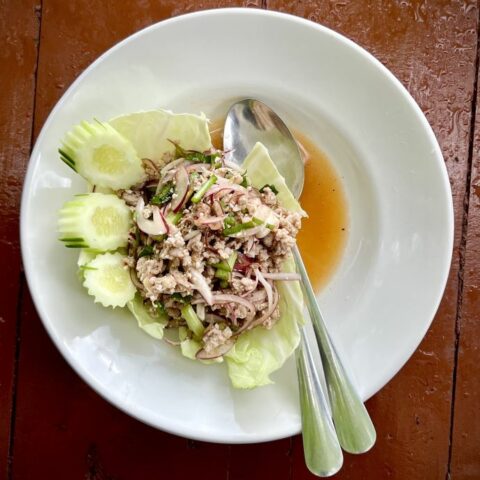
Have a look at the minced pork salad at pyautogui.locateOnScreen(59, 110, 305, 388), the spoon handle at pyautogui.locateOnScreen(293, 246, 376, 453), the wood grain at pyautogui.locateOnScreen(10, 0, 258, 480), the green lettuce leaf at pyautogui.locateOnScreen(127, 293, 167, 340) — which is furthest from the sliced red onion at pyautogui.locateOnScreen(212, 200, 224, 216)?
the wood grain at pyautogui.locateOnScreen(10, 0, 258, 480)

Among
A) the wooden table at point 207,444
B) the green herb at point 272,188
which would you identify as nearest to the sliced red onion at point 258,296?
the green herb at point 272,188

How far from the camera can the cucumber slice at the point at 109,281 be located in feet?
5.95

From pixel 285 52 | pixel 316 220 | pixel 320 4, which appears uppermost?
pixel 320 4

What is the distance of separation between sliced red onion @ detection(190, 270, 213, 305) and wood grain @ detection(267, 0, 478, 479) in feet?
2.62

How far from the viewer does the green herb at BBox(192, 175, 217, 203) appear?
6.03ft

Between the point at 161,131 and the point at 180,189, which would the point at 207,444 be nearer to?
the point at 180,189

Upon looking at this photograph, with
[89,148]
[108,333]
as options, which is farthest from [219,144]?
[108,333]

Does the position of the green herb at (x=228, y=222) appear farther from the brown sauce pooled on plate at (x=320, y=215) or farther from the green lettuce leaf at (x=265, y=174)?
the brown sauce pooled on plate at (x=320, y=215)

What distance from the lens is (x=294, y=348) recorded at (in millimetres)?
1906

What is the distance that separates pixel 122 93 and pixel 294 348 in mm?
1012

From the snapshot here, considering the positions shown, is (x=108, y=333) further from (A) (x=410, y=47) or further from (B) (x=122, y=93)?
(A) (x=410, y=47)

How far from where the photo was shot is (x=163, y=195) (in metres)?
1.88

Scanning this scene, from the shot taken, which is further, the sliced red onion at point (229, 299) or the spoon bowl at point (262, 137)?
the spoon bowl at point (262, 137)

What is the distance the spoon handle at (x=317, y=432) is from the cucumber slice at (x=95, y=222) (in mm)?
771
